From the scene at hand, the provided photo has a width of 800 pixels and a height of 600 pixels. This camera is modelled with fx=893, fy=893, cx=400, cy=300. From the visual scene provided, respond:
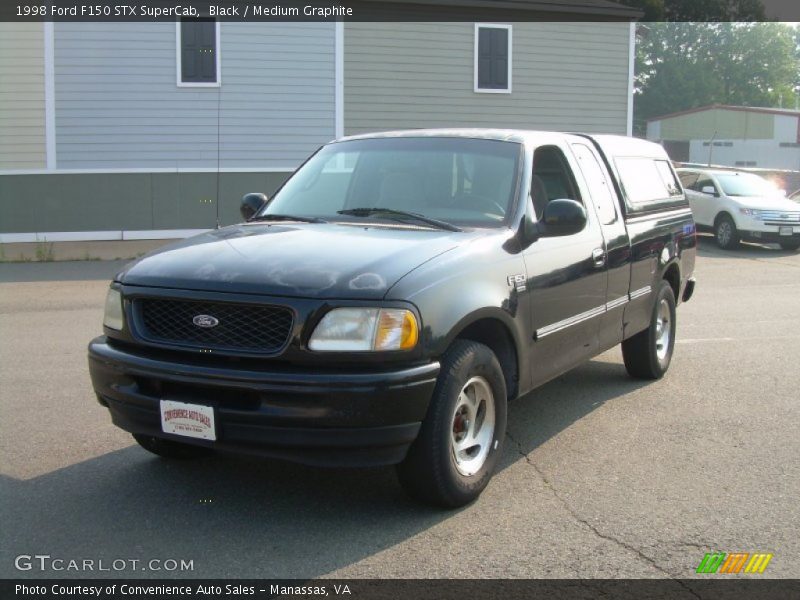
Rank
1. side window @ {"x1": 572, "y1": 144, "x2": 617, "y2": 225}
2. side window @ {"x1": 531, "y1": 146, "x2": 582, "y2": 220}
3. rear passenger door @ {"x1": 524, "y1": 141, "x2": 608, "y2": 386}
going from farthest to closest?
side window @ {"x1": 572, "y1": 144, "x2": 617, "y2": 225} < side window @ {"x1": 531, "y1": 146, "x2": 582, "y2": 220} < rear passenger door @ {"x1": 524, "y1": 141, "x2": 608, "y2": 386}

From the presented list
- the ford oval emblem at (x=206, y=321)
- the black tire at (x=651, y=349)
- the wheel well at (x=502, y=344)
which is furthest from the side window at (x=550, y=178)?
the ford oval emblem at (x=206, y=321)

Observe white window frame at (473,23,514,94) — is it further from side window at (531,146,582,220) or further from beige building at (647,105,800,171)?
beige building at (647,105,800,171)

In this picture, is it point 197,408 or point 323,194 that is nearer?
point 197,408

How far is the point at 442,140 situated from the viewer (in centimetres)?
557

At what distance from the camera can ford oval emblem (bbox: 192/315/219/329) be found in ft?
13.3

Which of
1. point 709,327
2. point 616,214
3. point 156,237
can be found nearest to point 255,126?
point 156,237

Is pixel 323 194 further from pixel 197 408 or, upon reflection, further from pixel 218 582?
pixel 218 582

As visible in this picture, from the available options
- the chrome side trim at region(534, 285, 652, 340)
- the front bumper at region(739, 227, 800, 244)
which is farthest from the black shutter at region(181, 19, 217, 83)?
the chrome side trim at region(534, 285, 652, 340)

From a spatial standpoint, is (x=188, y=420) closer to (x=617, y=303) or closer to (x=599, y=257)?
(x=599, y=257)

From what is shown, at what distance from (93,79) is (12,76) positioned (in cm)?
166

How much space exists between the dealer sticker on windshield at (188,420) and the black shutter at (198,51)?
16.9 meters

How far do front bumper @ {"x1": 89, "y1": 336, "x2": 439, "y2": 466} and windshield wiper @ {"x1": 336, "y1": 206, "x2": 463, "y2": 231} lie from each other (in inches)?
43.7

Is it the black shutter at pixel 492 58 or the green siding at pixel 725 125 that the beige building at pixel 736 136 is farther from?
the black shutter at pixel 492 58

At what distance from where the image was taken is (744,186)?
20125 mm
